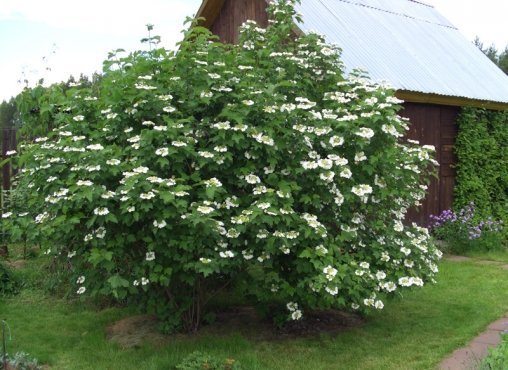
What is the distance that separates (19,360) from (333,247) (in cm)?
233

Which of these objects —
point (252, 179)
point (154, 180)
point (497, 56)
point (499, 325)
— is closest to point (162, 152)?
point (154, 180)

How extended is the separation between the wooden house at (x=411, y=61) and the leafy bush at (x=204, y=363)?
5.49 m

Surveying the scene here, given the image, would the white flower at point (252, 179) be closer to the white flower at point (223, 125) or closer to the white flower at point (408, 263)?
the white flower at point (223, 125)

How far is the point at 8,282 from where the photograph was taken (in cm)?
649

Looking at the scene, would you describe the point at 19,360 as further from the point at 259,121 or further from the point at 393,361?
the point at 393,361

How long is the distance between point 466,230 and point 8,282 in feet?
21.6

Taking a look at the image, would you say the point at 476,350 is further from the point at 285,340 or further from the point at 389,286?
the point at 285,340

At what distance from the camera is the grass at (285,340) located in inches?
172

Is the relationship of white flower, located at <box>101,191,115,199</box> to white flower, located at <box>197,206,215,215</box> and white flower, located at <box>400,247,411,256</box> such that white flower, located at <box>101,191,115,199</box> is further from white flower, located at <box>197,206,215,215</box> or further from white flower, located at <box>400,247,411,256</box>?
white flower, located at <box>400,247,411,256</box>

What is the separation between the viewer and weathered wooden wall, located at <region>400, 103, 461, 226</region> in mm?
9406

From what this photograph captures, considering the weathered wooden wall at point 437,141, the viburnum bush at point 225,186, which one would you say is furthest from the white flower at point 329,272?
the weathered wooden wall at point 437,141

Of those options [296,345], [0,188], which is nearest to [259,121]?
[296,345]

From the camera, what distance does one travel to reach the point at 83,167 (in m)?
4.09

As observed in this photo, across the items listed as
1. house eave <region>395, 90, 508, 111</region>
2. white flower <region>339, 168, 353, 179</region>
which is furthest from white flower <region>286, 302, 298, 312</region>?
house eave <region>395, 90, 508, 111</region>
